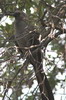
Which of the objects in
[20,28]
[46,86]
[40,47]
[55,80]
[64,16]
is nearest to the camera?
[40,47]

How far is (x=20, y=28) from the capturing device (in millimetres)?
4602

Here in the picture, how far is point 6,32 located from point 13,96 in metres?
0.97

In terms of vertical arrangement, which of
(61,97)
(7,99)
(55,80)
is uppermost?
(7,99)

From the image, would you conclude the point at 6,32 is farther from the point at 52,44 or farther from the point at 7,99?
the point at 7,99

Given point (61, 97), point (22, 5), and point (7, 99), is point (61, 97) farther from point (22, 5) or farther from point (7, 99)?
point (22, 5)

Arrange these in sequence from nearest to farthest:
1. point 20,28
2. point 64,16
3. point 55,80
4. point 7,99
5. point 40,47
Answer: point 7,99 < point 40,47 < point 64,16 < point 55,80 < point 20,28

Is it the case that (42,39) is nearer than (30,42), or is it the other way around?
(42,39)

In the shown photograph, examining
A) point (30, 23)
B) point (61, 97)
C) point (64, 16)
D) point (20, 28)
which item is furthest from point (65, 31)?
point (20, 28)

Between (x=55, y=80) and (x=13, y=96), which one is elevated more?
(x=13, y=96)

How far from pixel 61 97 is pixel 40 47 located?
597 millimetres

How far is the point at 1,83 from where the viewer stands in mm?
2920

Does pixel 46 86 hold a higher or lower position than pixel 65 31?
lower

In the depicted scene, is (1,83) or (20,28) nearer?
(1,83)

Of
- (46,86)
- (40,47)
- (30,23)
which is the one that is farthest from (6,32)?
(46,86)
